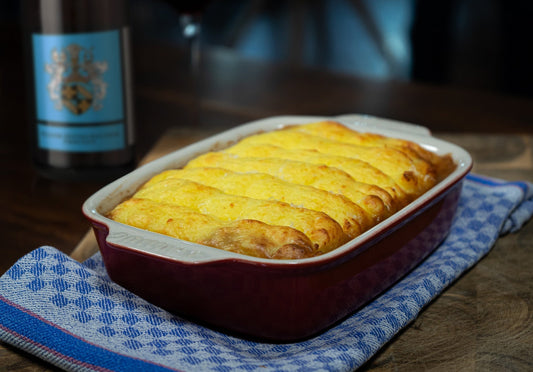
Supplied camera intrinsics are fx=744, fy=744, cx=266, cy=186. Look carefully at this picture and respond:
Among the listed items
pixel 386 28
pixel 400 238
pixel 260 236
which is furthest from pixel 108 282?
pixel 386 28

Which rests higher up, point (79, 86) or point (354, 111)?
point (79, 86)

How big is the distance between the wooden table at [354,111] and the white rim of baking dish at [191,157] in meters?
0.12

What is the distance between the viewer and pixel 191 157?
104 centimetres

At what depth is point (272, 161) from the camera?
→ 3.13 feet

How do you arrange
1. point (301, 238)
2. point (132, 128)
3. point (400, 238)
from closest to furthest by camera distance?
1. point (301, 238)
2. point (400, 238)
3. point (132, 128)

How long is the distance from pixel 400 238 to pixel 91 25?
0.59 meters

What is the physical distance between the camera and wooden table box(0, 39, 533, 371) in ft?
2.51

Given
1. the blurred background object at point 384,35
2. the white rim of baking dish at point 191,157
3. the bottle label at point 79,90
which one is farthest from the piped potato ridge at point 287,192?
the blurred background object at point 384,35

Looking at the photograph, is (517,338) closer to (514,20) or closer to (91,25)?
(91,25)

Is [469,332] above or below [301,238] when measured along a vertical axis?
below

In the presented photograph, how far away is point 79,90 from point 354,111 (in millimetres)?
706

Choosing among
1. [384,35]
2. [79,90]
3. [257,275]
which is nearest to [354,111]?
[79,90]

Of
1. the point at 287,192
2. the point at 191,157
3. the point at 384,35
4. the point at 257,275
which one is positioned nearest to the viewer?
the point at 257,275

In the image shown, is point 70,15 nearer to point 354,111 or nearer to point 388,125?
point 388,125
